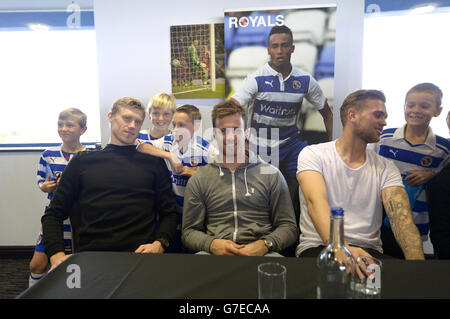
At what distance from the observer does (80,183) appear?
162 centimetres

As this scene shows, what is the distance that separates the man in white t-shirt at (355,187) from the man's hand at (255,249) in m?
0.19

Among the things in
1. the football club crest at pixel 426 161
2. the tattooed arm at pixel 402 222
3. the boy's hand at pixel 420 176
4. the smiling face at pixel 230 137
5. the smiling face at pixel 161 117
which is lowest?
the tattooed arm at pixel 402 222

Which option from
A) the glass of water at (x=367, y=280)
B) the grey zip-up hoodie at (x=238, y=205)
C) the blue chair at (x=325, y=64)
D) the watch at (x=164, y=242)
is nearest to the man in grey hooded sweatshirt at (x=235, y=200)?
the grey zip-up hoodie at (x=238, y=205)

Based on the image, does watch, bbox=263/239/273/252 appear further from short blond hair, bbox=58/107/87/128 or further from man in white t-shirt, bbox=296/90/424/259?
short blond hair, bbox=58/107/87/128

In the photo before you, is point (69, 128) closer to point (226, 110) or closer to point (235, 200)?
point (226, 110)

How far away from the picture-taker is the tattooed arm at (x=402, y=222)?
125 cm

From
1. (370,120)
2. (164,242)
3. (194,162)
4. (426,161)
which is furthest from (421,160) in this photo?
(164,242)

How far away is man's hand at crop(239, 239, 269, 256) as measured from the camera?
1.31 metres

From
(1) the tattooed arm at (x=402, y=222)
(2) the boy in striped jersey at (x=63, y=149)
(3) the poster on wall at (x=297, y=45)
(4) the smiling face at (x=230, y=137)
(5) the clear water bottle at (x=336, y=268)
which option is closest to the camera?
(5) the clear water bottle at (x=336, y=268)

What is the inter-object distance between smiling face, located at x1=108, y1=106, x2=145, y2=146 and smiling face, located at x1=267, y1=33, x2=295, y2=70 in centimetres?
125

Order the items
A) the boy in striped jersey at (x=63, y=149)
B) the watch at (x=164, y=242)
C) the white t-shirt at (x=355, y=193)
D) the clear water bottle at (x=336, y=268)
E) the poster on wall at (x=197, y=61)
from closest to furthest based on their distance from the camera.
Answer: the clear water bottle at (x=336, y=268) < the white t-shirt at (x=355, y=193) < the watch at (x=164, y=242) < the boy in striped jersey at (x=63, y=149) < the poster on wall at (x=197, y=61)

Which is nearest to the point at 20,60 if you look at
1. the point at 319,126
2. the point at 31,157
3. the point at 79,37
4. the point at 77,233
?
the point at 79,37

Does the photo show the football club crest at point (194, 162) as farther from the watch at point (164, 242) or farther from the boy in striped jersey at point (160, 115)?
the watch at point (164, 242)
